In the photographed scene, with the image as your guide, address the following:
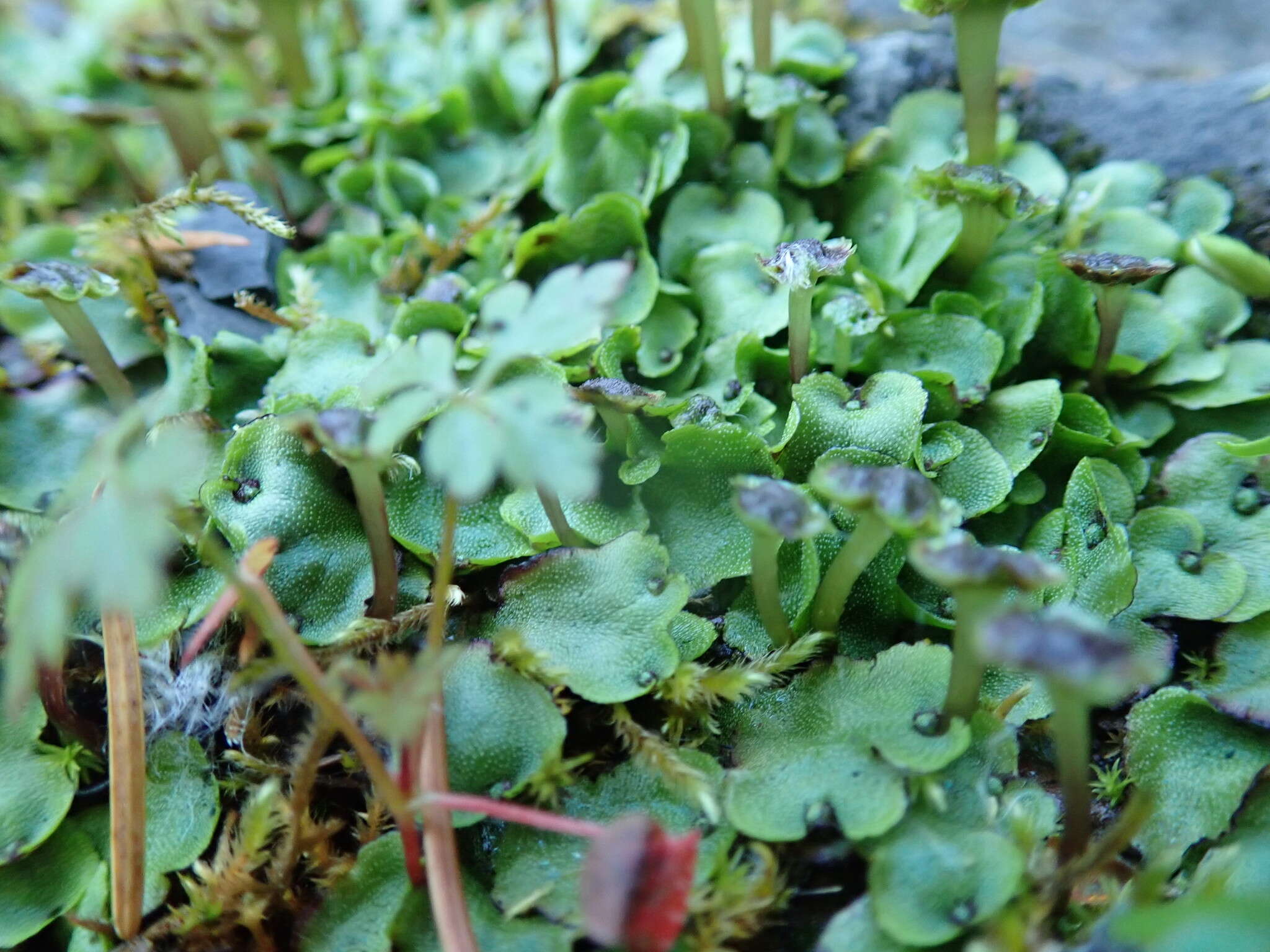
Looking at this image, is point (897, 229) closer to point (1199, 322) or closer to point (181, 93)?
point (1199, 322)

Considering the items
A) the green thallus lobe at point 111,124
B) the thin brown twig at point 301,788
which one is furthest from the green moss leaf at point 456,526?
the green thallus lobe at point 111,124

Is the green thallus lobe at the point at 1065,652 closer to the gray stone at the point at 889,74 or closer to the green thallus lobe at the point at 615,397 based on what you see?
the green thallus lobe at the point at 615,397

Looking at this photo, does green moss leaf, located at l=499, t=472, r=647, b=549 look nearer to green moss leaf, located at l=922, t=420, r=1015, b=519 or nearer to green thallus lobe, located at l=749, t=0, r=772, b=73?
green moss leaf, located at l=922, t=420, r=1015, b=519

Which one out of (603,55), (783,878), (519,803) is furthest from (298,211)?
(783,878)

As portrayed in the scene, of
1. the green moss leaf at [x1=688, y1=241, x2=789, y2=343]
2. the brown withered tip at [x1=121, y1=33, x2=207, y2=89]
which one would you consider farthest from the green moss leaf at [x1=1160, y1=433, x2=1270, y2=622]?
the brown withered tip at [x1=121, y1=33, x2=207, y2=89]

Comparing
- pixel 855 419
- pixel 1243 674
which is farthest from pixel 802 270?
pixel 1243 674

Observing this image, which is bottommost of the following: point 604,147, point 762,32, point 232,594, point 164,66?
point 232,594
